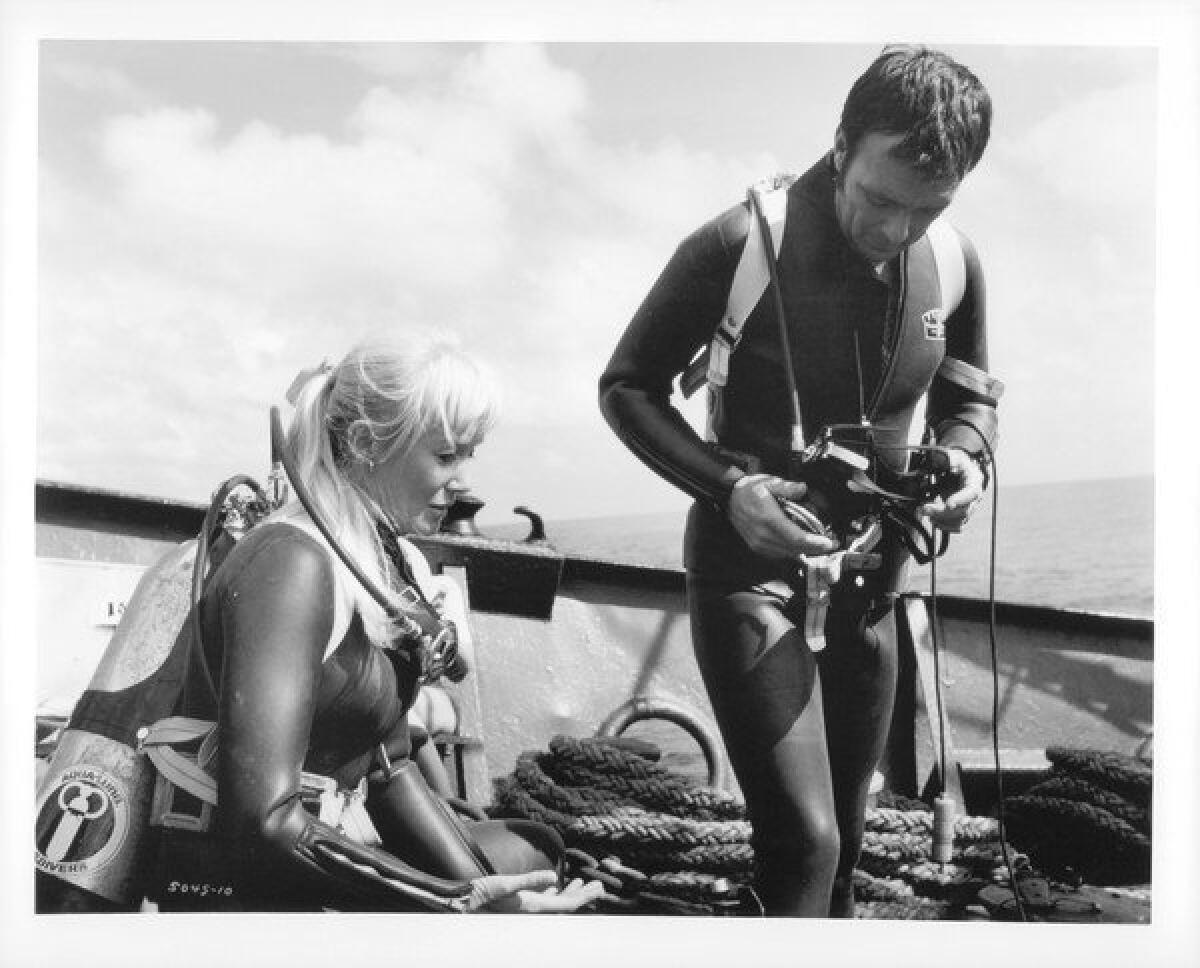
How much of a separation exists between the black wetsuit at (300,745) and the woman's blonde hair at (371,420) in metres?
0.11

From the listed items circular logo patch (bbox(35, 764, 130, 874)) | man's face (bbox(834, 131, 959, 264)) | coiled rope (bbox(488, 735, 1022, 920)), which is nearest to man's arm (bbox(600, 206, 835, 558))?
man's face (bbox(834, 131, 959, 264))

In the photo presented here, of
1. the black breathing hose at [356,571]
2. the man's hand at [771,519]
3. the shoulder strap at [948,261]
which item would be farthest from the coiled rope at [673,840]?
the shoulder strap at [948,261]

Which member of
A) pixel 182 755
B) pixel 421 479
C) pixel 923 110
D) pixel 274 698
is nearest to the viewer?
pixel 274 698

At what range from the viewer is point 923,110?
353cm

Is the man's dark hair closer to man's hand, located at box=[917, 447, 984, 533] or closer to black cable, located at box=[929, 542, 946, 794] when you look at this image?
man's hand, located at box=[917, 447, 984, 533]

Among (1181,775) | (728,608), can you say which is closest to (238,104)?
(728,608)

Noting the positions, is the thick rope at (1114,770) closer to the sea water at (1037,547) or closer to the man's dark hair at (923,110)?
the sea water at (1037,547)

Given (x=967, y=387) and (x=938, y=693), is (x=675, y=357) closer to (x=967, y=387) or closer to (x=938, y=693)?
(x=967, y=387)

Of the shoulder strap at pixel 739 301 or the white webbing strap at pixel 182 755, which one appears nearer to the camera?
the white webbing strap at pixel 182 755

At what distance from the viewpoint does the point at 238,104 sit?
3734 mm

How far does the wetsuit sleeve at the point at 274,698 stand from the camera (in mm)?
3049

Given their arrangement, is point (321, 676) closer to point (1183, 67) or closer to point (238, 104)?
point (238, 104)

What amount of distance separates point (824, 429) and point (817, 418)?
32mm

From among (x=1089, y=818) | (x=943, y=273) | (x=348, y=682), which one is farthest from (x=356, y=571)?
(x=1089, y=818)
